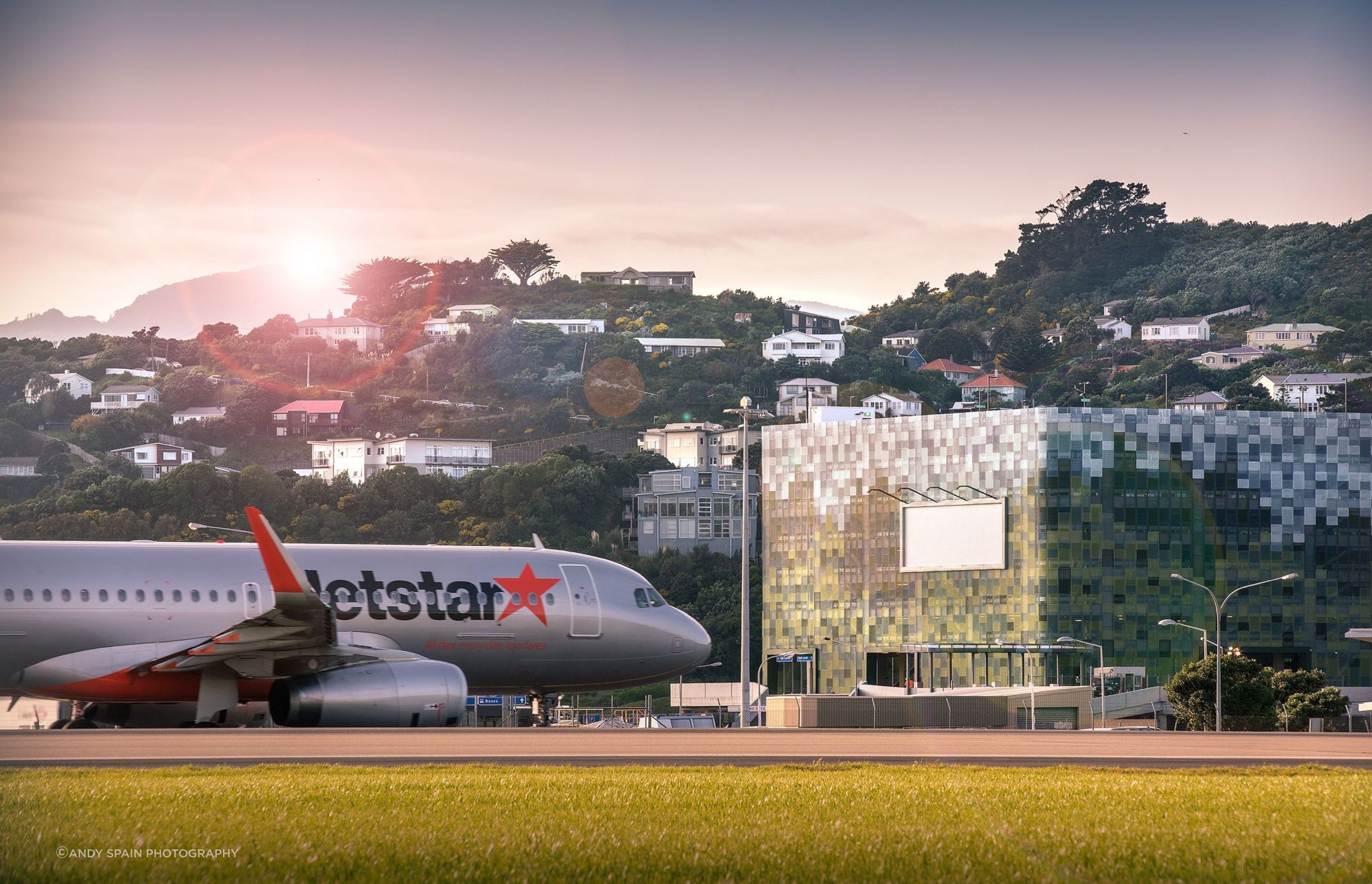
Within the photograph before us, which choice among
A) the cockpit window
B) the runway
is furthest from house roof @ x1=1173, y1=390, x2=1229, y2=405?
the runway

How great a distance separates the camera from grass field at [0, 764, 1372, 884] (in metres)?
12.3

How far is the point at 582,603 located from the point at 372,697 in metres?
7.20

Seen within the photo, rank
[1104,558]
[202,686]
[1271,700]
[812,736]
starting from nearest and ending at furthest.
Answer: [812,736] → [202,686] → [1271,700] → [1104,558]

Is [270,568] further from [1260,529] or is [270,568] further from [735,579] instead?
[735,579]

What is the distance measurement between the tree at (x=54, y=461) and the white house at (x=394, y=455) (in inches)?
1016

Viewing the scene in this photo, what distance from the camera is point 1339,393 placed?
186750 millimetres

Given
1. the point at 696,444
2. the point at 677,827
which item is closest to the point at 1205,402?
the point at 696,444

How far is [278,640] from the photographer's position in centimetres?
2956

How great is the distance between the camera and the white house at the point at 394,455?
190000mm

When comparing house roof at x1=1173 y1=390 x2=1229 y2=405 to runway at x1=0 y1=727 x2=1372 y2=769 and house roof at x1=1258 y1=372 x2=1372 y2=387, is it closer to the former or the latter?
house roof at x1=1258 y1=372 x2=1372 y2=387

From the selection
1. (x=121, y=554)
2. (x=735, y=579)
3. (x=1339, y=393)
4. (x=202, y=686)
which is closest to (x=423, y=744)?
(x=202, y=686)

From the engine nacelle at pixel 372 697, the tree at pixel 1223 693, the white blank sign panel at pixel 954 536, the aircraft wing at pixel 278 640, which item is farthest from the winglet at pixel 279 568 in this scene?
the white blank sign panel at pixel 954 536

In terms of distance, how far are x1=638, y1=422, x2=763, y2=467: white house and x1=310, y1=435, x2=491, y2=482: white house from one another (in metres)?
18.9

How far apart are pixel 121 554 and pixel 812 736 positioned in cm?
1371
